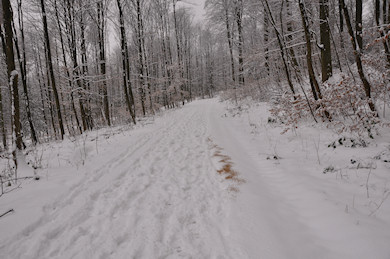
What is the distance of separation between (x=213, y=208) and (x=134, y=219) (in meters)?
1.01

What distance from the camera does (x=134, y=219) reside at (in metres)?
2.09

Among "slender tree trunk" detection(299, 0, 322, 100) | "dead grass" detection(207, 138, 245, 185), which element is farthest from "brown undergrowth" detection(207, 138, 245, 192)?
"slender tree trunk" detection(299, 0, 322, 100)

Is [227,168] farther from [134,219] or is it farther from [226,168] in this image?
[134,219]

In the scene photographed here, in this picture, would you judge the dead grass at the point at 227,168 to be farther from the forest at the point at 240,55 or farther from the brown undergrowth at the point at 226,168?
the forest at the point at 240,55

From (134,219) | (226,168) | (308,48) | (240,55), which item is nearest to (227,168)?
(226,168)

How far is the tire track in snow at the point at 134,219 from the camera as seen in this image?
5.42 feet

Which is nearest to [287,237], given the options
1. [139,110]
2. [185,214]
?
[185,214]

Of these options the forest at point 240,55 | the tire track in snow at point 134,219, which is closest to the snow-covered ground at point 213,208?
the tire track in snow at point 134,219

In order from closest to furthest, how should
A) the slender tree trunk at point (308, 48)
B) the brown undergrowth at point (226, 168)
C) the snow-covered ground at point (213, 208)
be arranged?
the snow-covered ground at point (213, 208) → the brown undergrowth at point (226, 168) → the slender tree trunk at point (308, 48)

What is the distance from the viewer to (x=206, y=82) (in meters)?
43.8

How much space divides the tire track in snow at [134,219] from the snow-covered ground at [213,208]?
1 centimetres

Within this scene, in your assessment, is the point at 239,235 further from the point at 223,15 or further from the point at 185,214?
the point at 223,15

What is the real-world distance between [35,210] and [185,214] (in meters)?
1.90

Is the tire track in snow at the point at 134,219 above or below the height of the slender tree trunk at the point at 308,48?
below
